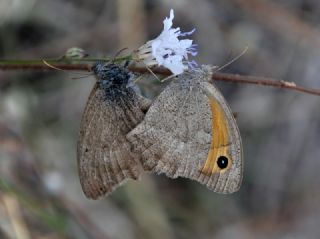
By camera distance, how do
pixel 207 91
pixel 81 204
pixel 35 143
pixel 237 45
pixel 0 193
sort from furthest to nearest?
pixel 237 45
pixel 81 204
pixel 35 143
pixel 0 193
pixel 207 91

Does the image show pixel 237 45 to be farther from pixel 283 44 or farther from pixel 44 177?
pixel 44 177

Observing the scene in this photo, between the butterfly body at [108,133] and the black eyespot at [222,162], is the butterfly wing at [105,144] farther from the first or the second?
the black eyespot at [222,162]

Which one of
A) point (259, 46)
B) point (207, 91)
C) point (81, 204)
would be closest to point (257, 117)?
point (259, 46)

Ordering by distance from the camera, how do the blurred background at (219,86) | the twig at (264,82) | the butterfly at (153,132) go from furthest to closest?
the blurred background at (219,86)
the butterfly at (153,132)
the twig at (264,82)

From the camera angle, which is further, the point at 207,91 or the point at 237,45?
the point at 237,45

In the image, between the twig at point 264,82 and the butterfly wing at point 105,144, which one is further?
the butterfly wing at point 105,144

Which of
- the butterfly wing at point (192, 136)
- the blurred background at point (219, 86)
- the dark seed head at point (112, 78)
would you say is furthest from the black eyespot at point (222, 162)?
the blurred background at point (219, 86)
